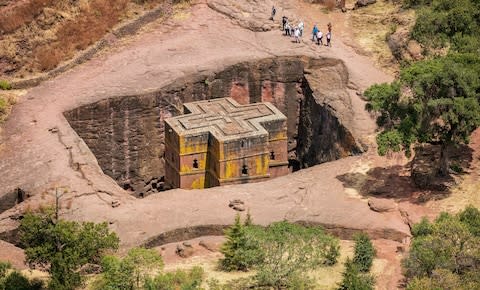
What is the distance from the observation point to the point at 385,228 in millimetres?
33094

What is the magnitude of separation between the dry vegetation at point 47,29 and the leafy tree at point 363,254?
20.1 m

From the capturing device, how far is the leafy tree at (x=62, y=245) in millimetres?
29328

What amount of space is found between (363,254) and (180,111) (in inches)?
595

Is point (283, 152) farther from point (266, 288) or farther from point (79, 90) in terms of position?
point (266, 288)

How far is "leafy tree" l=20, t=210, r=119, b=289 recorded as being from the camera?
96.2ft

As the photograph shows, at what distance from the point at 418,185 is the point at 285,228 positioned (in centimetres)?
720

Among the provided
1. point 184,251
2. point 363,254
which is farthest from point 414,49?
point 184,251

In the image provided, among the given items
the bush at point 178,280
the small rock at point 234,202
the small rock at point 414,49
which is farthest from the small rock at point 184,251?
the small rock at point 414,49

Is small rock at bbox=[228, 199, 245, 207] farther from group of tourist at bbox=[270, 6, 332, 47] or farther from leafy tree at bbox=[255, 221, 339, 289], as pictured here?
group of tourist at bbox=[270, 6, 332, 47]

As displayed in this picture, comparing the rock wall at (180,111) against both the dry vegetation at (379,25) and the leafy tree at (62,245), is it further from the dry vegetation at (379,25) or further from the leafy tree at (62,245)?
the leafy tree at (62,245)

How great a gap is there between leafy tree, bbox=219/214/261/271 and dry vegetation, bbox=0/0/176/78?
18005mm

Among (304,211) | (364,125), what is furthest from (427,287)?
(364,125)

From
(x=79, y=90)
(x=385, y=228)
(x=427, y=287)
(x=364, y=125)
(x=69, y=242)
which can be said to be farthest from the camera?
(x=79, y=90)

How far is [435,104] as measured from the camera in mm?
33406
